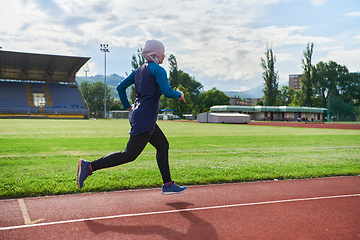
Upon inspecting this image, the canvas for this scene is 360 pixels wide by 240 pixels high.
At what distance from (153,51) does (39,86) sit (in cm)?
6680

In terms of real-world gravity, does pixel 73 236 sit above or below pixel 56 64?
below

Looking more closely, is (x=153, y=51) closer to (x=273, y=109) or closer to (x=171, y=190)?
(x=171, y=190)

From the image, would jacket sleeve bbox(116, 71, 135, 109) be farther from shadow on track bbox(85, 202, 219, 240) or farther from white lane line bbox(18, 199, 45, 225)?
white lane line bbox(18, 199, 45, 225)

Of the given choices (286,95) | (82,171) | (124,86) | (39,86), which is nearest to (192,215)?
(82,171)

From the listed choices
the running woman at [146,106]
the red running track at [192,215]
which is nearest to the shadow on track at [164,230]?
the red running track at [192,215]

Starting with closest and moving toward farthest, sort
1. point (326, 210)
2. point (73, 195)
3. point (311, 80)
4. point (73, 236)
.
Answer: point (73, 236), point (326, 210), point (73, 195), point (311, 80)

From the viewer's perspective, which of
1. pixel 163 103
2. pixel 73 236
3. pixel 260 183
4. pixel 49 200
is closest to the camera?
pixel 73 236

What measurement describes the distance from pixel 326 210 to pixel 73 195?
3.72 meters

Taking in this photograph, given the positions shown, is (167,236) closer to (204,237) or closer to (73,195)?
(204,237)

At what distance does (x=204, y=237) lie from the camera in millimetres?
2865

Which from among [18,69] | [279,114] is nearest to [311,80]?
[279,114]

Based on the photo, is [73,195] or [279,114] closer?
[73,195]

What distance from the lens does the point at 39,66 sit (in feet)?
189

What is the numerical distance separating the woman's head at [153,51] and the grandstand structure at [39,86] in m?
55.5
